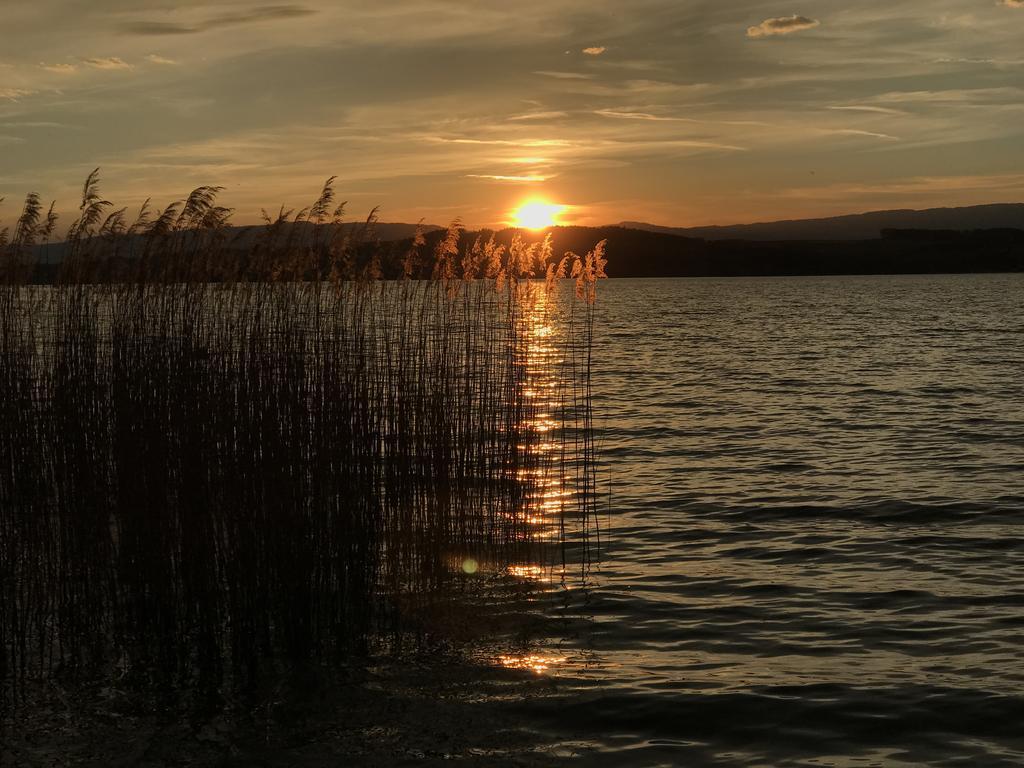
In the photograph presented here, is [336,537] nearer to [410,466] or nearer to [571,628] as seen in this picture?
[410,466]

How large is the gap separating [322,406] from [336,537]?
1.21m

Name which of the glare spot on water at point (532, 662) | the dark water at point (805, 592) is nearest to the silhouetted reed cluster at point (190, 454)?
the glare spot on water at point (532, 662)

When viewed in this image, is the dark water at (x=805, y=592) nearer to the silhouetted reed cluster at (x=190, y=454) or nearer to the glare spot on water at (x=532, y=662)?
the glare spot on water at (x=532, y=662)

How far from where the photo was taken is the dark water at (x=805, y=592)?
7.64m

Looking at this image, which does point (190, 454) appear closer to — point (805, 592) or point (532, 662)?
point (532, 662)

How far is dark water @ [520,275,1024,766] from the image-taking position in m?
7.64

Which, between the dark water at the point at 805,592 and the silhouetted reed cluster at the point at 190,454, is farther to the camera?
the silhouetted reed cluster at the point at 190,454

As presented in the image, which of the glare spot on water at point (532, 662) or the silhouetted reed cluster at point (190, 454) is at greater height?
the silhouetted reed cluster at point (190, 454)

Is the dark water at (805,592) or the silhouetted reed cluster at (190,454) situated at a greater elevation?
the silhouetted reed cluster at (190,454)

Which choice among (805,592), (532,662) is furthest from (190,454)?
(805,592)

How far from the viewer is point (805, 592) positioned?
10758 millimetres

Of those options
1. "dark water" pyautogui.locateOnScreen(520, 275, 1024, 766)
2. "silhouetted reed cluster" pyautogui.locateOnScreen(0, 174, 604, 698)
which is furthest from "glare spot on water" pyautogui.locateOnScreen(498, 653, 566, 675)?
"silhouetted reed cluster" pyautogui.locateOnScreen(0, 174, 604, 698)

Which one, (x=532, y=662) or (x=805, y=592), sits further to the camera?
(x=805, y=592)

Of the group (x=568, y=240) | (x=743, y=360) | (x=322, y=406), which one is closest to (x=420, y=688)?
(x=322, y=406)
